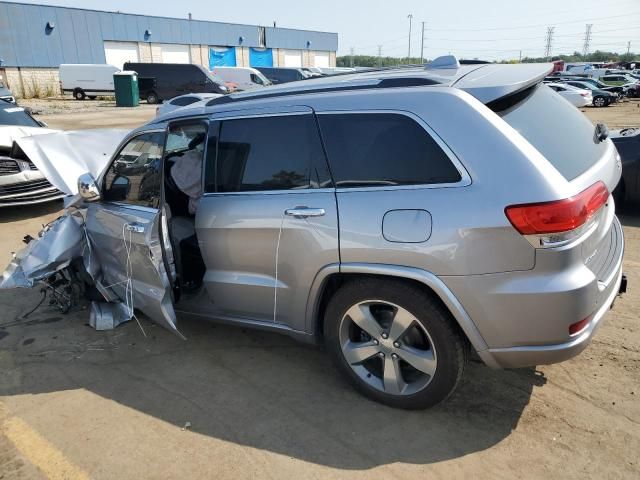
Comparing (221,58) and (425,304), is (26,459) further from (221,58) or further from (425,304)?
(221,58)

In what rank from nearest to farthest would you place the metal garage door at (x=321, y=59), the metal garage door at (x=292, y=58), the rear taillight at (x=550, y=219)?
the rear taillight at (x=550, y=219) → the metal garage door at (x=292, y=58) → the metal garage door at (x=321, y=59)

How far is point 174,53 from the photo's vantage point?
5150cm

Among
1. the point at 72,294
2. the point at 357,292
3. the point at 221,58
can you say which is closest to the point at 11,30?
the point at 221,58

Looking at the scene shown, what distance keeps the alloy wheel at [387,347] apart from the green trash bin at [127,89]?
3232 centimetres

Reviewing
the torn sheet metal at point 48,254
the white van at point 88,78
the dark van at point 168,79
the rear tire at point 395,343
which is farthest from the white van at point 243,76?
the rear tire at point 395,343

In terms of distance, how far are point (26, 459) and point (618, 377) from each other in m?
3.58

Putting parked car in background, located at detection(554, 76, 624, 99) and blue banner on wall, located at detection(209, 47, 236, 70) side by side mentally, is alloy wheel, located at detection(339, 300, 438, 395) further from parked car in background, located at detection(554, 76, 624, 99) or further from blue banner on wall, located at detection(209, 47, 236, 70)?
blue banner on wall, located at detection(209, 47, 236, 70)

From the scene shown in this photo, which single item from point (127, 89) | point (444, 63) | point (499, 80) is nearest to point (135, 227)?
point (444, 63)

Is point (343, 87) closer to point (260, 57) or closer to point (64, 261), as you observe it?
point (64, 261)

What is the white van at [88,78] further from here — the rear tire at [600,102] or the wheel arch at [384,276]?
the wheel arch at [384,276]

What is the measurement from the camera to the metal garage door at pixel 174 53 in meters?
50.4

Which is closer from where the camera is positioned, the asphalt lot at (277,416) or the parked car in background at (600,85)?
the asphalt lot at (277,416)

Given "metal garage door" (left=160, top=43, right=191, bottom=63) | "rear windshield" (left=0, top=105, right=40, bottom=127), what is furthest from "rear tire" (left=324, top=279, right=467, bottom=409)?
"metal garage door" (left=160, top=43, right=191, bottom=63)

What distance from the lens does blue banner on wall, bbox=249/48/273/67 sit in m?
59.9
